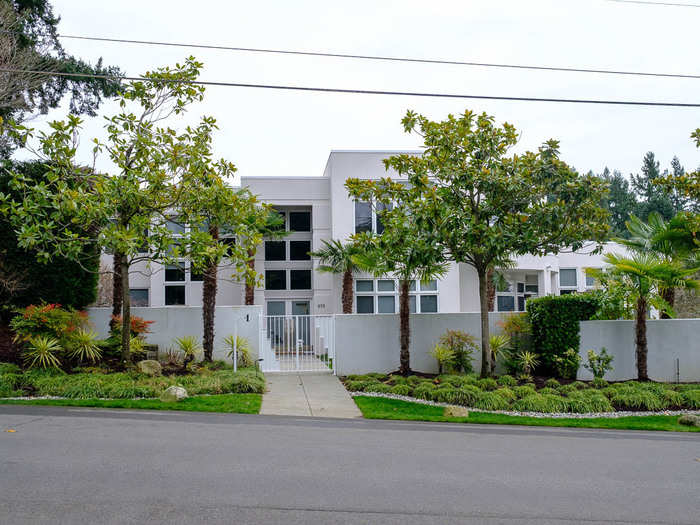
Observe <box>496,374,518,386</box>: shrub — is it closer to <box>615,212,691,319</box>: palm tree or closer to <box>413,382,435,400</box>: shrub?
<box>413,382,435,400</box>: shrub

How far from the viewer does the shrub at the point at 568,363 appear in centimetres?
1473

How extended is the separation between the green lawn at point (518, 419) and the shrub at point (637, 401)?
0.55 metres

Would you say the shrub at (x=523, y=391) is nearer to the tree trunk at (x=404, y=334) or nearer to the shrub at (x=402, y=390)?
the shrub at (x=402, y=390)

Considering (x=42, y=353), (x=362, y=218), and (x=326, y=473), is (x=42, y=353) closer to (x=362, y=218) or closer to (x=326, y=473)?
(x=326, y=473)

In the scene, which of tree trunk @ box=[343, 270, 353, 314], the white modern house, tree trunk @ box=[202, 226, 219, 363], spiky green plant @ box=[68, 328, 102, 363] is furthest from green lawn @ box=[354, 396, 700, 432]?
the white modern house

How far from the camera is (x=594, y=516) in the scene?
535 cm

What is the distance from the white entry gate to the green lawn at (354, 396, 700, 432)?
4184 millimetres

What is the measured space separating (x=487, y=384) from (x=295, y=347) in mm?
5334

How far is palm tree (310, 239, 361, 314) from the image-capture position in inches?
856

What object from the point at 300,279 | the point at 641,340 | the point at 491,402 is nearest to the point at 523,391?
the point at 491,402

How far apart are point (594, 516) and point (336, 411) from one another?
6.60 metres

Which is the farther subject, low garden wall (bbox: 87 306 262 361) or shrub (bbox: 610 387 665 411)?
low garden wall (bbox: 87 306 262 361)

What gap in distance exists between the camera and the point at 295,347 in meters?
16.2

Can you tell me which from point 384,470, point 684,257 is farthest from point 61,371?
point 684,257
